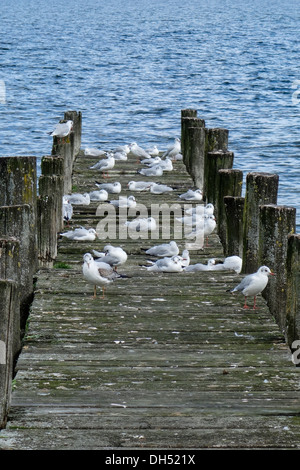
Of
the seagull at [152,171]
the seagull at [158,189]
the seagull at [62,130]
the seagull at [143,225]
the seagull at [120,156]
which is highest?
the seagull at [62,130]

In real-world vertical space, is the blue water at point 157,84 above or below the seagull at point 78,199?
above

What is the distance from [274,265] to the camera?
9797 millimetres

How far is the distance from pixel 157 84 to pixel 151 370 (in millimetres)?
42130

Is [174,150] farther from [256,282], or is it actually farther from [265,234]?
[256,282]

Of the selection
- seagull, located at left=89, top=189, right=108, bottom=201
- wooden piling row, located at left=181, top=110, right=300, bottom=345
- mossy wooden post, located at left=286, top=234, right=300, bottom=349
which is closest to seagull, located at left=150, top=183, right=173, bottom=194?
seagull, located at left=89, top=189, right=108, bottom=201

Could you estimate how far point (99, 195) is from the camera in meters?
15.0

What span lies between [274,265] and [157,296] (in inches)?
51.6

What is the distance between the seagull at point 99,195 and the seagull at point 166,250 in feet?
10.6

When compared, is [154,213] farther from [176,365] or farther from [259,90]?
[259,90]

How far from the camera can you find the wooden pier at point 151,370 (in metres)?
6.59

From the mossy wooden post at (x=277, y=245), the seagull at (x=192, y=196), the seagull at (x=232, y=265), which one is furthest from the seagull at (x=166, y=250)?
the seagull at (x=192, y=196)

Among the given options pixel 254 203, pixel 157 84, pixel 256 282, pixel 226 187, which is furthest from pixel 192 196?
pixel 157 84

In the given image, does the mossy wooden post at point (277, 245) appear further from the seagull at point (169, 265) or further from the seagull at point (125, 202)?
the seagull at point (125, 202)

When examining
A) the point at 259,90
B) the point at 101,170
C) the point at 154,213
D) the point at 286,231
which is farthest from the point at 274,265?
the point at 259,90
